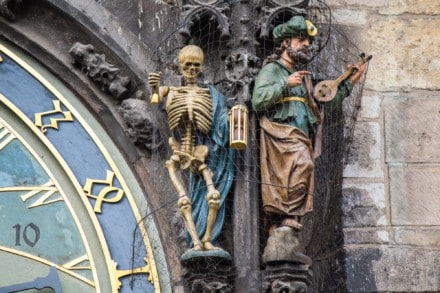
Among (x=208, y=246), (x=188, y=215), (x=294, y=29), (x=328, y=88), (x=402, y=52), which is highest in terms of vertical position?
(x=402, y=52)

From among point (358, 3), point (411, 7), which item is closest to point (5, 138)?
point (358, 3)

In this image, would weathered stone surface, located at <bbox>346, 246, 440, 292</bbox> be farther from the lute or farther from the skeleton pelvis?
the skeleton pelvis

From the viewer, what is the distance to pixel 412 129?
7668 mm

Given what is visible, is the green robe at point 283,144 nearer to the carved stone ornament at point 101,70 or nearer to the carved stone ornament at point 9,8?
the carved stone ornament at point 101,70

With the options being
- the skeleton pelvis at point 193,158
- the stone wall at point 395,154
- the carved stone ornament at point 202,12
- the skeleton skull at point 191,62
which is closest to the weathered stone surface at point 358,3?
the stone wall at point 395,154

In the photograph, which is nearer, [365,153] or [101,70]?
[101,70]

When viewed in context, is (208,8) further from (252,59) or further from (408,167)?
(408,167)

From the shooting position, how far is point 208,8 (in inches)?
287

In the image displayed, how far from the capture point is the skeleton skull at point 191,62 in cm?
721

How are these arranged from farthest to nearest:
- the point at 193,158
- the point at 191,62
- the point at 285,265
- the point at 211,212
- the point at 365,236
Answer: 1. the point at 365,236
2. the point at 191,62
3. the point at 193,158
4. the point at 211,212
5. the point at 285,265

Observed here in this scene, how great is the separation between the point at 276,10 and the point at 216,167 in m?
0.65

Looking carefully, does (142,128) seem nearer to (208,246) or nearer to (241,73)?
(241,73)

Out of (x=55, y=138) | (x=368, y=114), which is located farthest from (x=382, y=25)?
(x=55, y=138)

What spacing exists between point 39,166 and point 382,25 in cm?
154
